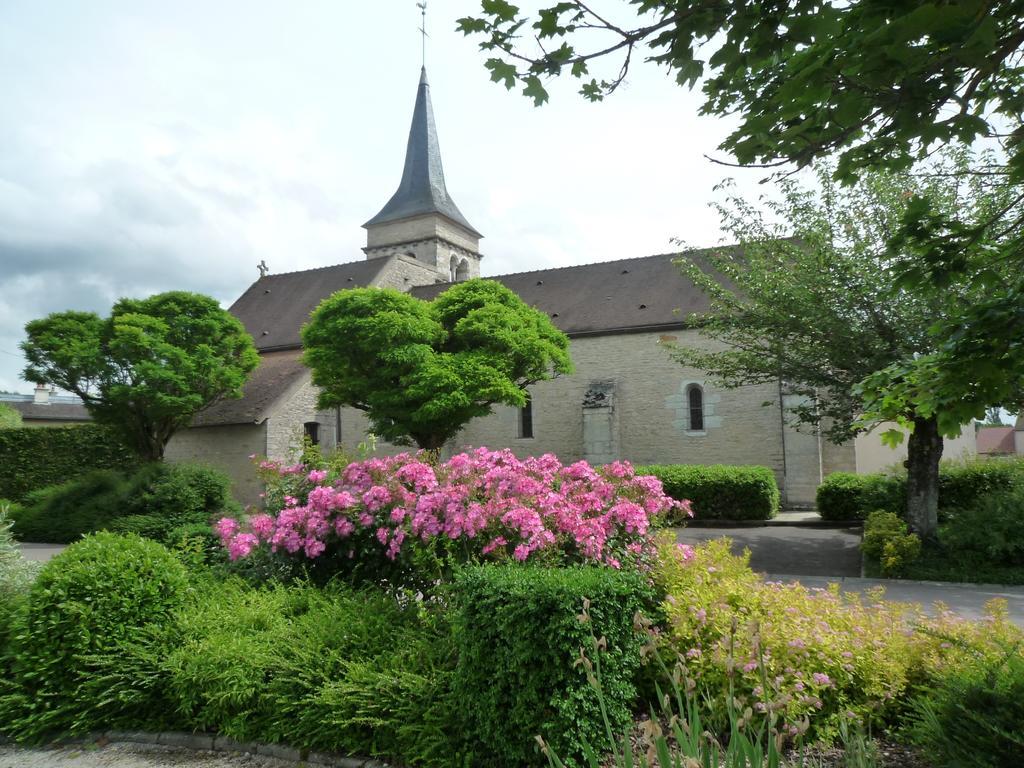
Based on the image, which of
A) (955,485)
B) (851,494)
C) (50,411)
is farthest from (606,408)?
(50,411)

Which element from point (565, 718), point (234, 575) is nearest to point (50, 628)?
point (234, 575)

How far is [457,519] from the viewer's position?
17.4 feet

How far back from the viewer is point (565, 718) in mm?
3578

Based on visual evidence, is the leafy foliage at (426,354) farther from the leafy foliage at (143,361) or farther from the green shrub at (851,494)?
the green shrub at (851,494)

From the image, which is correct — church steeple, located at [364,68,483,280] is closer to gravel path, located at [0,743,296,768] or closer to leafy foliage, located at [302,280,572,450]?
leafy foliage, located at [302,280,572,450]

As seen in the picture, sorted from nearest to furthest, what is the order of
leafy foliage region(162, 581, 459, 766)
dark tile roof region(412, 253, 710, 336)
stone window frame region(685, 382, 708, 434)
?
leafy foliage region(162, 581, 459, 766) → stone window frame region(685, 382, 708, 434) → dark tile roof region(412, 253, 710, 336)

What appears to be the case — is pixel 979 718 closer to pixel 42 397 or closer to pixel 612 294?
pixel 612 294

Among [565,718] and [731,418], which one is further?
[731,418]

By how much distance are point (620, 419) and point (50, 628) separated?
1919 cm

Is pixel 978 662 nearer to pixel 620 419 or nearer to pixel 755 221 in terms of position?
pixel 755 221

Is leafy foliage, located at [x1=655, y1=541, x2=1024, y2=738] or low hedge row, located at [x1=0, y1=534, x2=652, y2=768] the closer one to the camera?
low hedge row, located at [x1=0, y1=534, x2=652, y2=768]

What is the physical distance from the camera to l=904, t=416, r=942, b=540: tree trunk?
36.0ft

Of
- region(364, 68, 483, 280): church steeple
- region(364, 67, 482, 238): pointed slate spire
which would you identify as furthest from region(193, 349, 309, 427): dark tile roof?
region(364, 67, 482, 238): pointed slate spire

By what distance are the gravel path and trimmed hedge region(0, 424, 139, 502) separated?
18033mm
